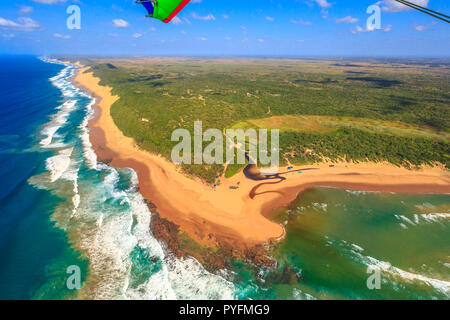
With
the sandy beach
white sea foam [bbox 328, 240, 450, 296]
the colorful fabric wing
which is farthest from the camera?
the sandy beach

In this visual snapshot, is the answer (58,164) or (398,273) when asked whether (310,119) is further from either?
(58,164)

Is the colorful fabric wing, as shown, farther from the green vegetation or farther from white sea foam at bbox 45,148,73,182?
white sea foam at bbox 45,148,73,182

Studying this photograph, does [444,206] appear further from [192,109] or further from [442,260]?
[192,109]

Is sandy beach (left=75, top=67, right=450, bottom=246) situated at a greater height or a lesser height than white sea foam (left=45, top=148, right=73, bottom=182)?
lesser

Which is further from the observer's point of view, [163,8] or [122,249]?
[122,249]

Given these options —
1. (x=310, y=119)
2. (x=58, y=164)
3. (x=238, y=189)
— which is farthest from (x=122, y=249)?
(x=310, y=119)

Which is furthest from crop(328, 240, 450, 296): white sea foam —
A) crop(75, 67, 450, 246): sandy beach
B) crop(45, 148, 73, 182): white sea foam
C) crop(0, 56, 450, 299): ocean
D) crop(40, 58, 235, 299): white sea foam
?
crop(45, 148, 73, 182): white sea foam

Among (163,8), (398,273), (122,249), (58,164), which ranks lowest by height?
(398,273)

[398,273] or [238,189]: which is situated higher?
[238,189]
